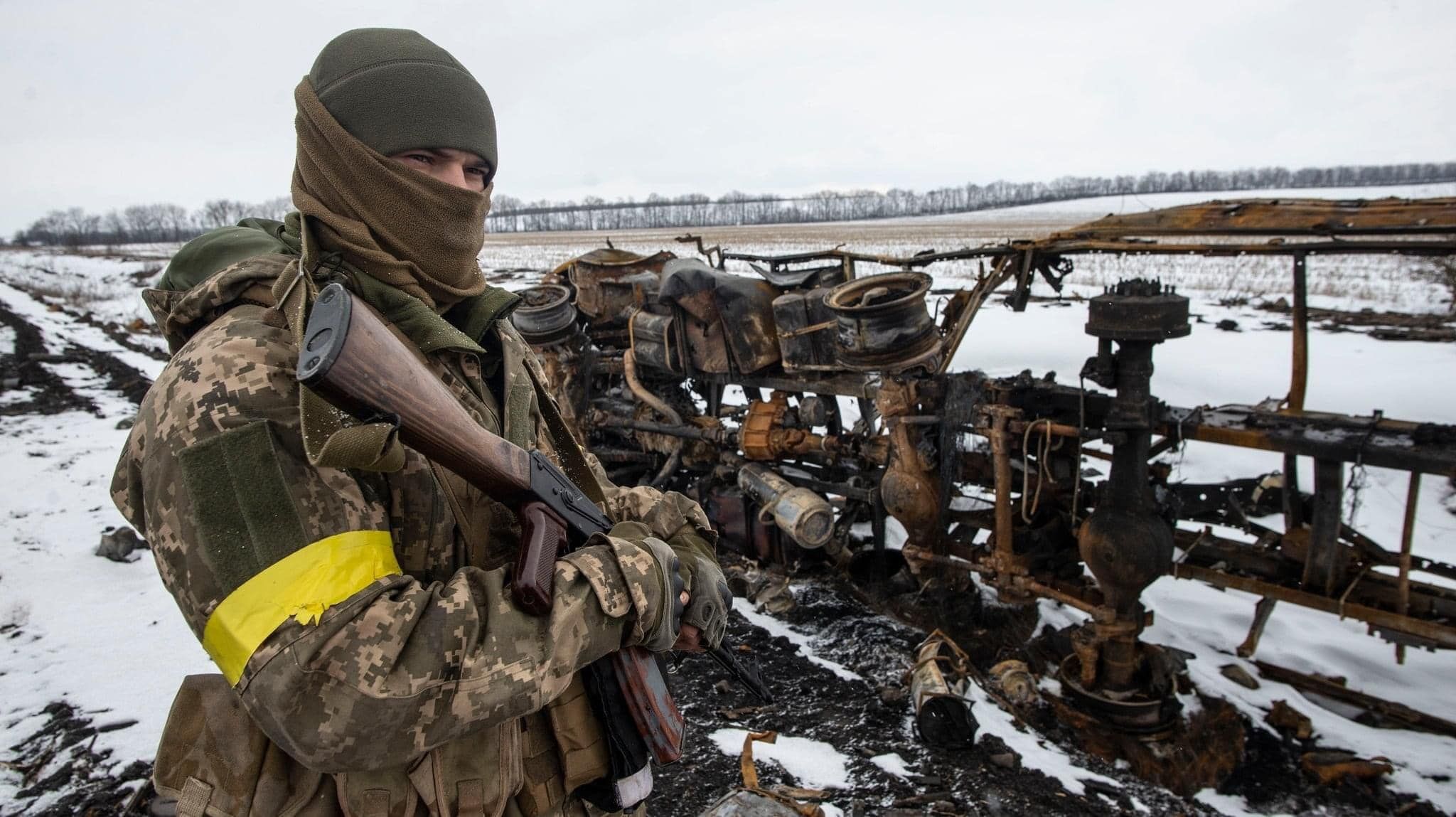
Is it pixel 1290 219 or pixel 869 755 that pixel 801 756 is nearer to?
pixel 869 755

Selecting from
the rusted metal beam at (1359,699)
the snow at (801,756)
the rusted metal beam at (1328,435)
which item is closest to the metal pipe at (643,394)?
the snow at (801,756)

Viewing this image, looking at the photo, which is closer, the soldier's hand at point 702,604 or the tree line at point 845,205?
the soldier's hand at point 702,604

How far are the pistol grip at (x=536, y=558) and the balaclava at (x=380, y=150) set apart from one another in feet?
1.76

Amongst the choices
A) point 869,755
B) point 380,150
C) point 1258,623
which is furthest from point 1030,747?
point 380,150

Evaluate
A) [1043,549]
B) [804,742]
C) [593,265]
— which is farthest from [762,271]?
[804,742]

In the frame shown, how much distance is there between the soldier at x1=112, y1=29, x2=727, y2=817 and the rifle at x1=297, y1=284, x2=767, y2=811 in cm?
5

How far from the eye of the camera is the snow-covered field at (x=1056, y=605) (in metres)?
4.06

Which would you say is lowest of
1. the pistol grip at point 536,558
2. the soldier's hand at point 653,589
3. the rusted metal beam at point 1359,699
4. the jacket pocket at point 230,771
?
the rusted metal beam at point 1359,699

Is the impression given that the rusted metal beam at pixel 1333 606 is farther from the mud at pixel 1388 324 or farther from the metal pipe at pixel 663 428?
the mud at pixel 1388 324

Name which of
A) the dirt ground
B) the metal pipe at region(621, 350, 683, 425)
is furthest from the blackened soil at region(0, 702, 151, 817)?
the metal pipe at region(621, 350, 683, 425)

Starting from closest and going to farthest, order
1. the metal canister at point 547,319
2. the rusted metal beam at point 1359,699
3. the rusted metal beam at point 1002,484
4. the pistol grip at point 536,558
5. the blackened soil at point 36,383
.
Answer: the pistol grip at point 536,558 < the rusted metal beam at point 1359,699 < the rusted metal beam at point 1002,484 < the metal canister at point 547,319 < the blackened soil at point 36,383

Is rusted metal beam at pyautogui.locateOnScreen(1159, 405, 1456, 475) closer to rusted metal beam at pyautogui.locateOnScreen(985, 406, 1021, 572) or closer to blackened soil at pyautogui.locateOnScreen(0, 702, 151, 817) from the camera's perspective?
rusted metal beam at pyautogui.locateOnScreen(985, 406, 1021, 572)

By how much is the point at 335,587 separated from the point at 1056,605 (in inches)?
226

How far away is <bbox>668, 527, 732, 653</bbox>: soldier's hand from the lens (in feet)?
5.93
